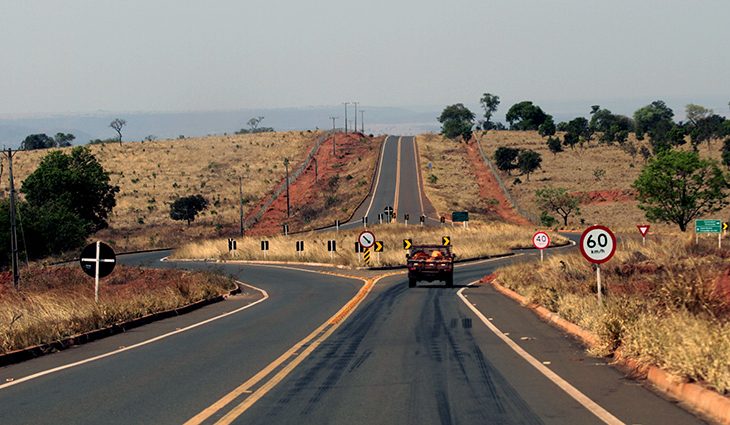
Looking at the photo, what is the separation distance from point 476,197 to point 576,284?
8353 centimetres

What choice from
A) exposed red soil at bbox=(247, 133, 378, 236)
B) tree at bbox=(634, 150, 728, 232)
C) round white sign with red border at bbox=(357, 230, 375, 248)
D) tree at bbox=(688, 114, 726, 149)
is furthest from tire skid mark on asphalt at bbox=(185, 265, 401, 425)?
tree at bbox=(688, 114, 726, 149)

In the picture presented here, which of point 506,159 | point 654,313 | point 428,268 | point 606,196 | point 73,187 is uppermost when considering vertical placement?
point 506,159

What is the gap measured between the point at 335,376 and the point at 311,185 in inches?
4198

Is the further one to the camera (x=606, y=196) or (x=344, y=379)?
(x=606, y=196)

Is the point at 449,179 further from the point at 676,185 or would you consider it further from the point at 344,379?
the point at 344,379

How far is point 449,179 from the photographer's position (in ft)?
390

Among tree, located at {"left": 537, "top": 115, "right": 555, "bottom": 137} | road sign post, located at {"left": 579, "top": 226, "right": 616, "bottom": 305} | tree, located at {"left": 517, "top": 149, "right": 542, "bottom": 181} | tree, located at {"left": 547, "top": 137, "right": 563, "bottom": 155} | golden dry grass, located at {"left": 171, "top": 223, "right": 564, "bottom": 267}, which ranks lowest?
golden dry grass, located at {"left": 171, "top": 223, "right": 564, "bottom": 267}

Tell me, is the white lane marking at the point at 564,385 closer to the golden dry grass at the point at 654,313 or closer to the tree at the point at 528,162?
the golden dry grass at the point at 654,313

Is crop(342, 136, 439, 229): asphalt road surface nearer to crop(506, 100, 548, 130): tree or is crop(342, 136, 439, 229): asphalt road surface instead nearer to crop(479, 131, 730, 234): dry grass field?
crop(479, 131, 730, 234): dry grass field

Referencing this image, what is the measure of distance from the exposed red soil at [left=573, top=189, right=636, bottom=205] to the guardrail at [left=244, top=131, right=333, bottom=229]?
122 ft

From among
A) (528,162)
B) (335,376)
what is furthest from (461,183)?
(335,376)

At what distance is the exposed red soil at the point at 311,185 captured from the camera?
3856 inches

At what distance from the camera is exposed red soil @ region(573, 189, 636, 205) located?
105 metres

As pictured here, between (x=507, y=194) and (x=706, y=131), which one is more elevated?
(x=706, y=131)
